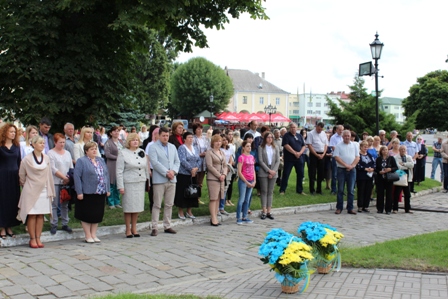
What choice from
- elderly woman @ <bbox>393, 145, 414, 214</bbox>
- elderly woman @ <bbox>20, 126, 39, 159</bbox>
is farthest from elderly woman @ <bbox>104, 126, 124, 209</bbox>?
elderly woman @ <bbox>393, 145, 414, 214</bbox>

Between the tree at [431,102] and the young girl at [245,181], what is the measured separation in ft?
155

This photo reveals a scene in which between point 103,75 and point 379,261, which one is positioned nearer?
point 379,261

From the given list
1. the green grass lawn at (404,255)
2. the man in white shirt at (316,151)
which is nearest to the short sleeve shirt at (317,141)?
the man in white shirt at (316,151)

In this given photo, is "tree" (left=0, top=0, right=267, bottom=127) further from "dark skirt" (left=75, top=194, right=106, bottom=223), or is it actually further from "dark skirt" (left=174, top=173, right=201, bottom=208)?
"dark skirt" (left=75, top=194, right=106, bottom=223)

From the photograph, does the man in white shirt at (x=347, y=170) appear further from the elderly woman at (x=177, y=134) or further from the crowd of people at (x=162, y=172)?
the elderly woman at (x=177, y=134)

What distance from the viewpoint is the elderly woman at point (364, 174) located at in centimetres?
1264

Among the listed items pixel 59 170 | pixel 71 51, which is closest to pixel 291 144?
pixel 71 51

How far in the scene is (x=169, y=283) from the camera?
6391 mm

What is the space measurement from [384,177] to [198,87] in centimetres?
6515

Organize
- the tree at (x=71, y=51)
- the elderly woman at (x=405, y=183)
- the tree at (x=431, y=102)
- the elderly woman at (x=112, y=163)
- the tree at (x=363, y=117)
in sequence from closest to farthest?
the tree at (x=71, y=51) → the elderly woman at (x=112, y=163) → the elderly woman at (x=405, y=183) → the tree at (x=363, y=117) → the tree at (x=431, y=102)

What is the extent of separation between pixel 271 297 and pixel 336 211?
726 cm

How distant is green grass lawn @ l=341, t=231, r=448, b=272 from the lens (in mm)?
6801

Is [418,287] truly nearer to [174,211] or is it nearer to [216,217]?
[216,217]

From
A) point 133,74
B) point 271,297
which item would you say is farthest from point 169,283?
point 133,74
